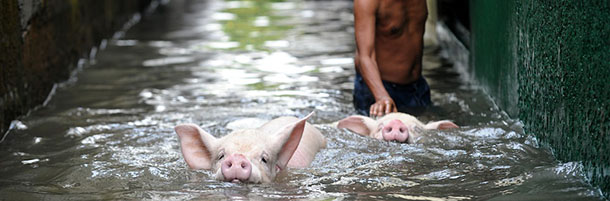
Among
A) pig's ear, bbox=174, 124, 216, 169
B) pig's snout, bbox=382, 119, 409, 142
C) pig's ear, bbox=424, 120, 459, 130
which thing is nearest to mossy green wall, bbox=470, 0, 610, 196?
pig's ear, bbox=424, 120, 459, 130

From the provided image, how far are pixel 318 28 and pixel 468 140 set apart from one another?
8244 millimetres

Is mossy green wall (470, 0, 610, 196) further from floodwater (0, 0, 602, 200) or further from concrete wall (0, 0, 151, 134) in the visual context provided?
concrete wall (0, 0, 151, 134)

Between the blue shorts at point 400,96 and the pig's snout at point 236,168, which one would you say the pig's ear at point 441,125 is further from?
the pig's snout at point 236,168

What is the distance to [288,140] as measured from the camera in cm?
500

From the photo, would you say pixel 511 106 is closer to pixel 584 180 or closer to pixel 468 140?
pixel 468 140

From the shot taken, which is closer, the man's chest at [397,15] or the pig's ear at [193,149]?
the pig's ear at [193,149]

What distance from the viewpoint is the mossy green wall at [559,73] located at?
4.43m

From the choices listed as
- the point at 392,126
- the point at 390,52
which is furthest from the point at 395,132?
the point at 390,52

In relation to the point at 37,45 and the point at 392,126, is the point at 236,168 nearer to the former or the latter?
the point at 392,126

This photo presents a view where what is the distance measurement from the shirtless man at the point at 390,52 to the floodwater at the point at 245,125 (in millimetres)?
206

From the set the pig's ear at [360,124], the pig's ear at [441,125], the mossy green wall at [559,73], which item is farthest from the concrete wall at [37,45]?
the mossy green wall at [559,73]

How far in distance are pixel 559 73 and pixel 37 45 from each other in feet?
15.5

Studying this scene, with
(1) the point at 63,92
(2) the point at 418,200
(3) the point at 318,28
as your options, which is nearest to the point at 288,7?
(3) the point at 318,28

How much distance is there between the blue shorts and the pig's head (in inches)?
96.9
